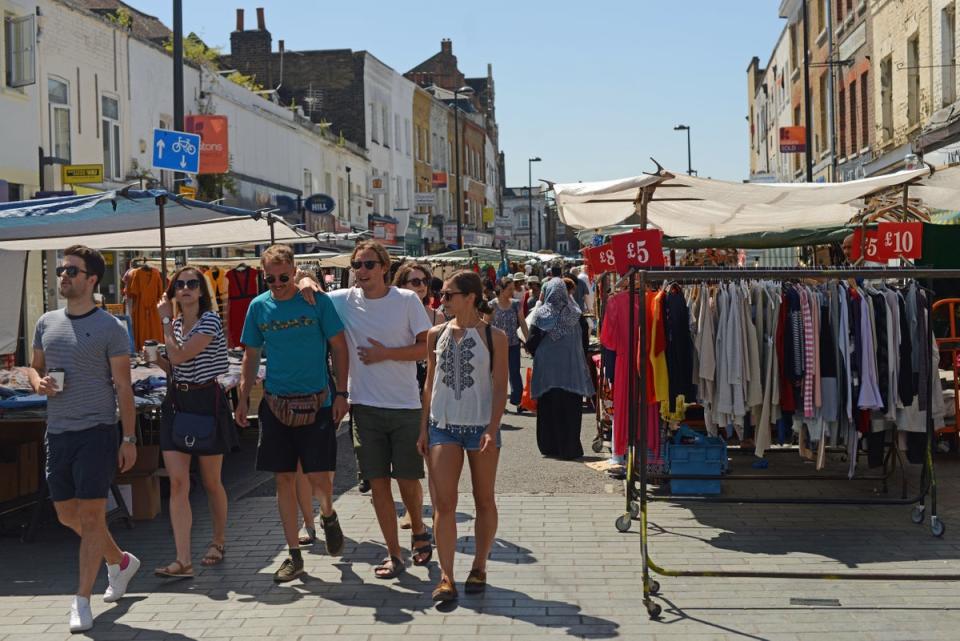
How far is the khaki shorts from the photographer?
22.6 ft

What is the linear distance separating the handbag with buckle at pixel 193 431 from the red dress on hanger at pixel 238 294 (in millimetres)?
8270

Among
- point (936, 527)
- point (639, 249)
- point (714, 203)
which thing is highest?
point (714, 203)

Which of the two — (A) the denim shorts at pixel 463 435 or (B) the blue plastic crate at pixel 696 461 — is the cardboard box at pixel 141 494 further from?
(B) the blue plastic crate at pixel 696 461

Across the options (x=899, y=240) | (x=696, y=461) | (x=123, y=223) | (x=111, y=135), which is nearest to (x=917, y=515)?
(x=696, y=461)

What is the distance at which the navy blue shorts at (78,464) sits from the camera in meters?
6.12

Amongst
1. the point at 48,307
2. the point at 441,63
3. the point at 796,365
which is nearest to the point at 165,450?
the point at 796,365

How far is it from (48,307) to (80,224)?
952 centimetres

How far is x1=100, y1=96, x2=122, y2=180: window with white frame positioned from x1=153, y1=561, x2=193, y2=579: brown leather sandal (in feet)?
61.0

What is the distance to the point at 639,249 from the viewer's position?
870 centimetres

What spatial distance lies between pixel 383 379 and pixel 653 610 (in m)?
2.01

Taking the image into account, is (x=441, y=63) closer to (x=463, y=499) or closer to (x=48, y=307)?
(x=48, y=307)

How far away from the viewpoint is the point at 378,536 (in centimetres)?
796

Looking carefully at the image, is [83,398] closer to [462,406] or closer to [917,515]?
[462,406]

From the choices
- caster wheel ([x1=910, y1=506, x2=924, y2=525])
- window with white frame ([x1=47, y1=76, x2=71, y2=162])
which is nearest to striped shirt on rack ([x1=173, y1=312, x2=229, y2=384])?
caster wheel ([x1=910, y1=506, x2=924, y2=525])
